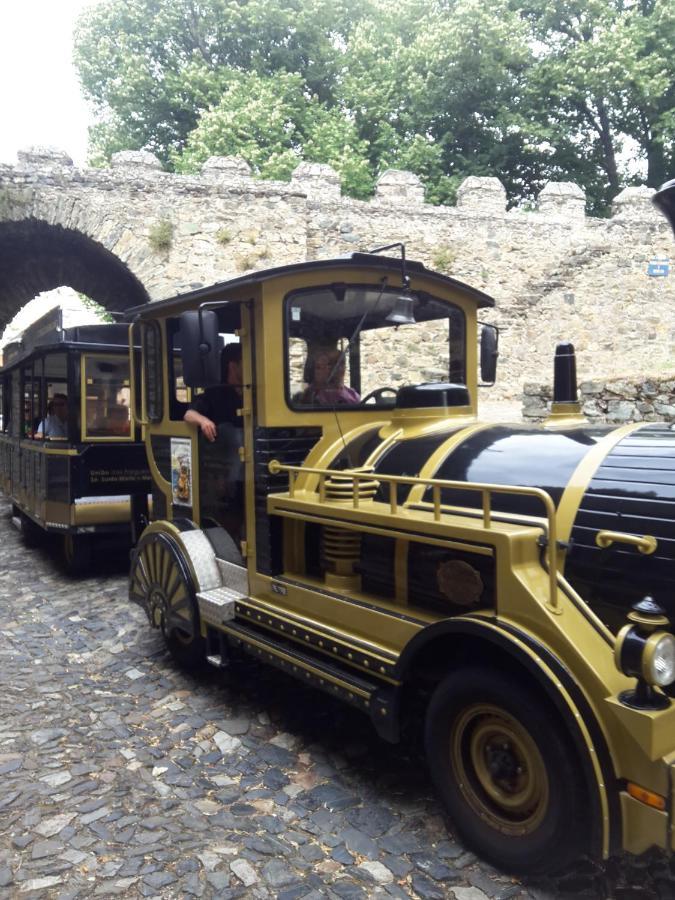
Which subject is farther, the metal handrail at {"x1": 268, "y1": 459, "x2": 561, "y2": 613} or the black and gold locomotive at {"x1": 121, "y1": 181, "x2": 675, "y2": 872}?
the metal handrail at {"x1": 268, "y1": 459, "x2": 561, "y2": 613}

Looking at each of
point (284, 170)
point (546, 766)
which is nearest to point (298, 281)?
point (546, 766)

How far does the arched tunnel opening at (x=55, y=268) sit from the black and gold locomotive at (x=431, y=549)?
892 centimetres

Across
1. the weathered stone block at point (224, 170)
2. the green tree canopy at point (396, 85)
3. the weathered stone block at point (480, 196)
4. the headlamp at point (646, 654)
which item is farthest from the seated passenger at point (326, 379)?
the green tree canopy at point (396, 85)

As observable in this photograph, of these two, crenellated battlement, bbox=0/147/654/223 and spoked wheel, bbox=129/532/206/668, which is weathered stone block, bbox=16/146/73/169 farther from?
spoked wheel, bbox=129/532/206/668

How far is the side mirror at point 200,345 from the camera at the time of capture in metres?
3.55

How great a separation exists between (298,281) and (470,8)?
74.3ft

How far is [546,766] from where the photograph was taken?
2295mm

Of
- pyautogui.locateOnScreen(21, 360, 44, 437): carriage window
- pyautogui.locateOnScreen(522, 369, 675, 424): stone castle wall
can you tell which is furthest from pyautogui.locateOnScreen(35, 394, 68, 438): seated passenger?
pyautogui.locateOnScreen(522, 369, 675, 424): stone castle wall

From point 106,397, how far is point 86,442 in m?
0.50

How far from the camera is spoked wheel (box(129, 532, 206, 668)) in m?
4.16

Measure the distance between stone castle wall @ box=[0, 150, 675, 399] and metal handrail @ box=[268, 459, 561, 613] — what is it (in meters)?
9.75

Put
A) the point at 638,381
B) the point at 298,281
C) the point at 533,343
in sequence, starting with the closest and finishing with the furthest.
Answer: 1. the point at 298,281
2. the point at 638,381
3. the point at 533,343

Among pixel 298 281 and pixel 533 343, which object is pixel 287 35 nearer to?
pixel 533 343

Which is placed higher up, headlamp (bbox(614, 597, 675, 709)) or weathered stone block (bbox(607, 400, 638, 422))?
weathered stone block (bbox(607, 400, 638, 422))
